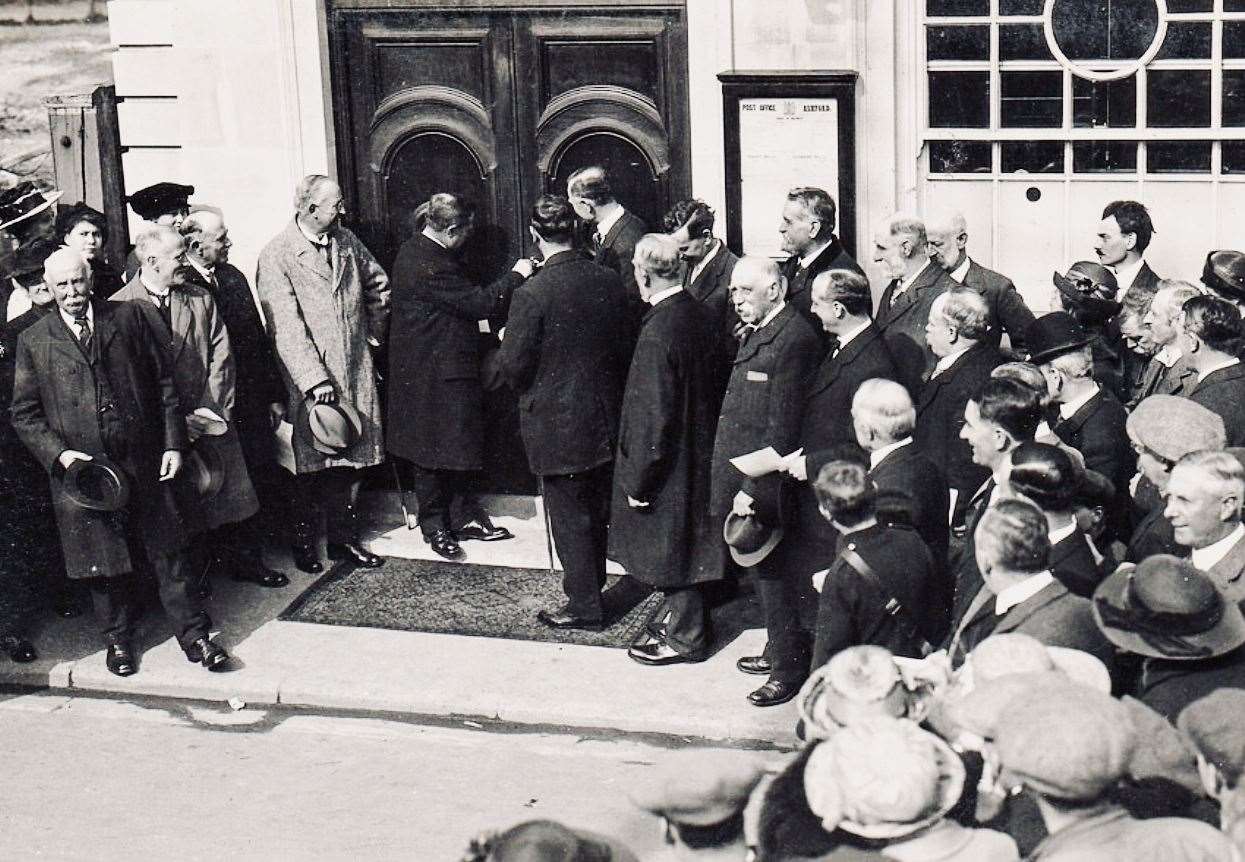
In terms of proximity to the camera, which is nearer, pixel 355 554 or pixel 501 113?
pixel 355 554

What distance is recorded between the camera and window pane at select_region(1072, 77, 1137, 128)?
989cm

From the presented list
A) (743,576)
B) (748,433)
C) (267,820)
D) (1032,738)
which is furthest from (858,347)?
(1032,738)

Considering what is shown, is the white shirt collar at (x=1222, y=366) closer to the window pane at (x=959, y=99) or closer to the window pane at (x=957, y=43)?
the window pane at (x=959, y=99)

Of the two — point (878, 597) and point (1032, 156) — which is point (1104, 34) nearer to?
point (1032, 156)

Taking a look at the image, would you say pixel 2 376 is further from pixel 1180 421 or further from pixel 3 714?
pixel 1180 421

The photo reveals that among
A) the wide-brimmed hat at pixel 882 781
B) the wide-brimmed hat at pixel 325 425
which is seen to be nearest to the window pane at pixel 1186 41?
the wide-brimmed hat at pixel 325 425

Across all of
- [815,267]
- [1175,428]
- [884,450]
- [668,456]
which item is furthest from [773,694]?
[1175,428]

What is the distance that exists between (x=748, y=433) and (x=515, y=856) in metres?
4.49

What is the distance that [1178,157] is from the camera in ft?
32.4

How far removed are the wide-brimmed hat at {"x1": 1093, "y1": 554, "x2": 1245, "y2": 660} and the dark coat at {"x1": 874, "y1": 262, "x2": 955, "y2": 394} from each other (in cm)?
338

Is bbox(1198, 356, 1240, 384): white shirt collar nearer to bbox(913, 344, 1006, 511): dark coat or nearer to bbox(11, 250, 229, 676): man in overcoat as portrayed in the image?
bbox(913, 344, 1006, 511): dark coat

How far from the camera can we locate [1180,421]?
687 cm

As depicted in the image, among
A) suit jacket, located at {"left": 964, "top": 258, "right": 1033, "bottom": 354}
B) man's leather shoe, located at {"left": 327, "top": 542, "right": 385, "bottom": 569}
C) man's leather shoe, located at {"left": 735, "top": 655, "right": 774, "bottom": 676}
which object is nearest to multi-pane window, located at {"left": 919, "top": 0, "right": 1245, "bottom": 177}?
suit jacket, located at {"left": 964, "top": 258, "right": 1033, "bottom": 354}

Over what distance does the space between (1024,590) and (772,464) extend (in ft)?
7.31
